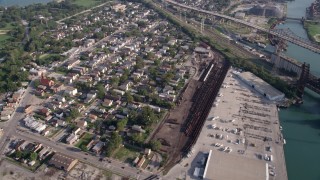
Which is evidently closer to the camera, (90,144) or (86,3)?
(90,144)

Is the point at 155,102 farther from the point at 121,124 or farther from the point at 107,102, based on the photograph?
the point at 121,124

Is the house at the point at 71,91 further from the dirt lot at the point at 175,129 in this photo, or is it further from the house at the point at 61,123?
the dirt lot at the point at 175,129

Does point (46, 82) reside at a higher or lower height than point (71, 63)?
lower

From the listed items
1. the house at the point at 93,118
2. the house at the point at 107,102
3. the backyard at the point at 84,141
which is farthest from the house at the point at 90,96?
the backyard at the point at 84,141

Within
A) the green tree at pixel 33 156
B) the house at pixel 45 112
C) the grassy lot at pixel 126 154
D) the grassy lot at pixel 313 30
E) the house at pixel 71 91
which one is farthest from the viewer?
the grassy lot at pixel 313 30

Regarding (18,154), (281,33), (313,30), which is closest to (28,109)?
(18,154)

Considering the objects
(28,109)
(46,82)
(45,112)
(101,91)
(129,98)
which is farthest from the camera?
(46,82)

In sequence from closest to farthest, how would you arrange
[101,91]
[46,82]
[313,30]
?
[101,91] < [46,82] < [313,30]

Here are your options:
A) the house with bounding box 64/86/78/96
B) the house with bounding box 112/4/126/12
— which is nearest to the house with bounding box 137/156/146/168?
the house with bounding box 64/86/78/96
